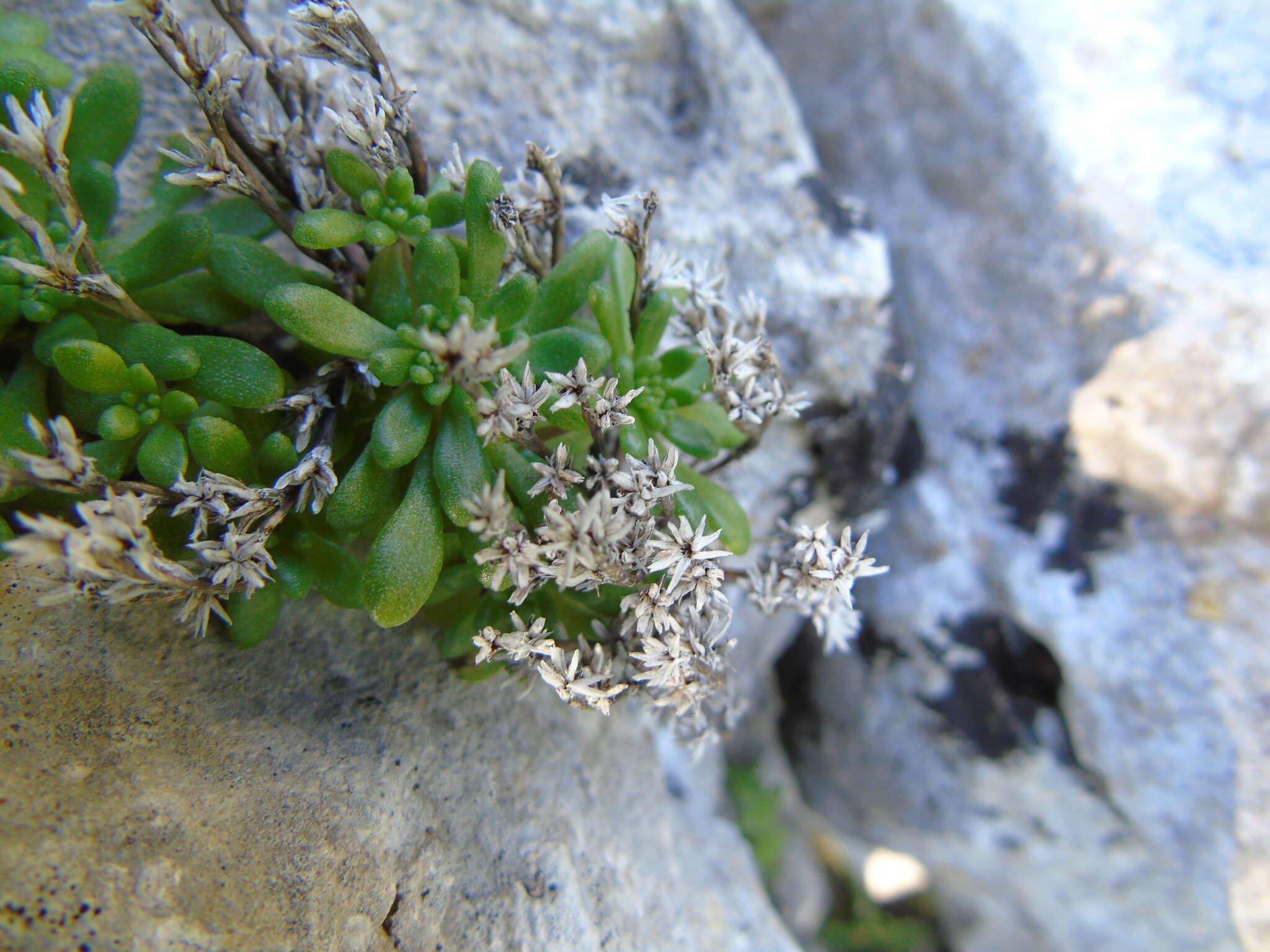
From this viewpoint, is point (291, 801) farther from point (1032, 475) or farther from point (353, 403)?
point (1032, 475)

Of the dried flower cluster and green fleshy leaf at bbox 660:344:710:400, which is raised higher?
green fleshy leaf at bbox 660:344:710:400

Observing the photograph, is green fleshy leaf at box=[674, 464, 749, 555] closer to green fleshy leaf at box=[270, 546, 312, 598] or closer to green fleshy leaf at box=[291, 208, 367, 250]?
green fleshy leaf at box=[270, 546, 312, 598]

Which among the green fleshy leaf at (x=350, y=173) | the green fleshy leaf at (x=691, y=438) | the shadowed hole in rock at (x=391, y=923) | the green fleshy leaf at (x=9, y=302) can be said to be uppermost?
the green fleshy leaf at (x=350, y=173)

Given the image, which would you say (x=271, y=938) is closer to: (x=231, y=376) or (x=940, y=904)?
(x=231, y=376)

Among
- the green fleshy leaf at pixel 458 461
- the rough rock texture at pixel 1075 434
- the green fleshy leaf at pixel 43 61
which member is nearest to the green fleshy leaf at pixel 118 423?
the green fleshy leaf at pixel 458 461

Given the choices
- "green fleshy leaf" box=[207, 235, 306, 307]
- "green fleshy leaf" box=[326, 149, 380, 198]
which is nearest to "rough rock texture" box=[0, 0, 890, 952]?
"green fleshy leaf" box=[326, 149, 380, 198]

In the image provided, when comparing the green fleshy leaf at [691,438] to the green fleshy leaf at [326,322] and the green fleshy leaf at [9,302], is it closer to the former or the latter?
the green fleshy leaf at [326,322]
